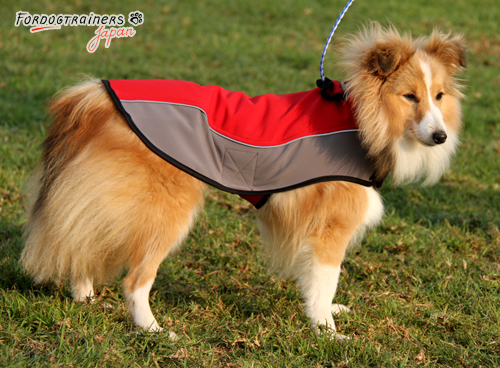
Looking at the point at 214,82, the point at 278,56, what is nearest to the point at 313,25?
the point at 278,56

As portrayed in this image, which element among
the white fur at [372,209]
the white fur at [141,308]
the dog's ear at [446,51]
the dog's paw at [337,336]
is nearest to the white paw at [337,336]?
the dog's paw at [337,336]

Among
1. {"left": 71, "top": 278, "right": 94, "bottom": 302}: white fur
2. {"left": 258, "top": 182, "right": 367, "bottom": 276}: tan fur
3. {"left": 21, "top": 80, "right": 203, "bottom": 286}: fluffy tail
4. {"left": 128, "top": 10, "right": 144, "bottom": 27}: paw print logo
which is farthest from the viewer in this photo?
{"left": 128, "top": 10, "right": 144, "bottom": 27}: paw print logo

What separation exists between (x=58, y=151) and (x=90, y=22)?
8.84 m

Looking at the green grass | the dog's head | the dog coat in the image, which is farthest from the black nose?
the green grass

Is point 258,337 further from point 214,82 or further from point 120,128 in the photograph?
point 214,82

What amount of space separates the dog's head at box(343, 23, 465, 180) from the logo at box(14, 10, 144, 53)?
7549 millimetres

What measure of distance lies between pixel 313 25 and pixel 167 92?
30.6ft

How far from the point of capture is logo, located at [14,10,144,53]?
9.80 m

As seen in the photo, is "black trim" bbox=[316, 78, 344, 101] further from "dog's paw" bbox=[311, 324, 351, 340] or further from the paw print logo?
the paw print logo

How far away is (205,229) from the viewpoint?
460cm

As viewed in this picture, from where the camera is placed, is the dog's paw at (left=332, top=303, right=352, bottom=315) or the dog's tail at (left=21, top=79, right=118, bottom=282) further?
the dog's paw at (left=332, top=303, right=352, bottom=315)

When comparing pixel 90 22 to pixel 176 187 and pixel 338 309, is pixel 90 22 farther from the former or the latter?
pixel 338 309

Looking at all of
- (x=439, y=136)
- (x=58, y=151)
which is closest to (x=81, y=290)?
(x=58, y=151)

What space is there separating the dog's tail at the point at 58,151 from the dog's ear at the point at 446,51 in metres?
2.20
